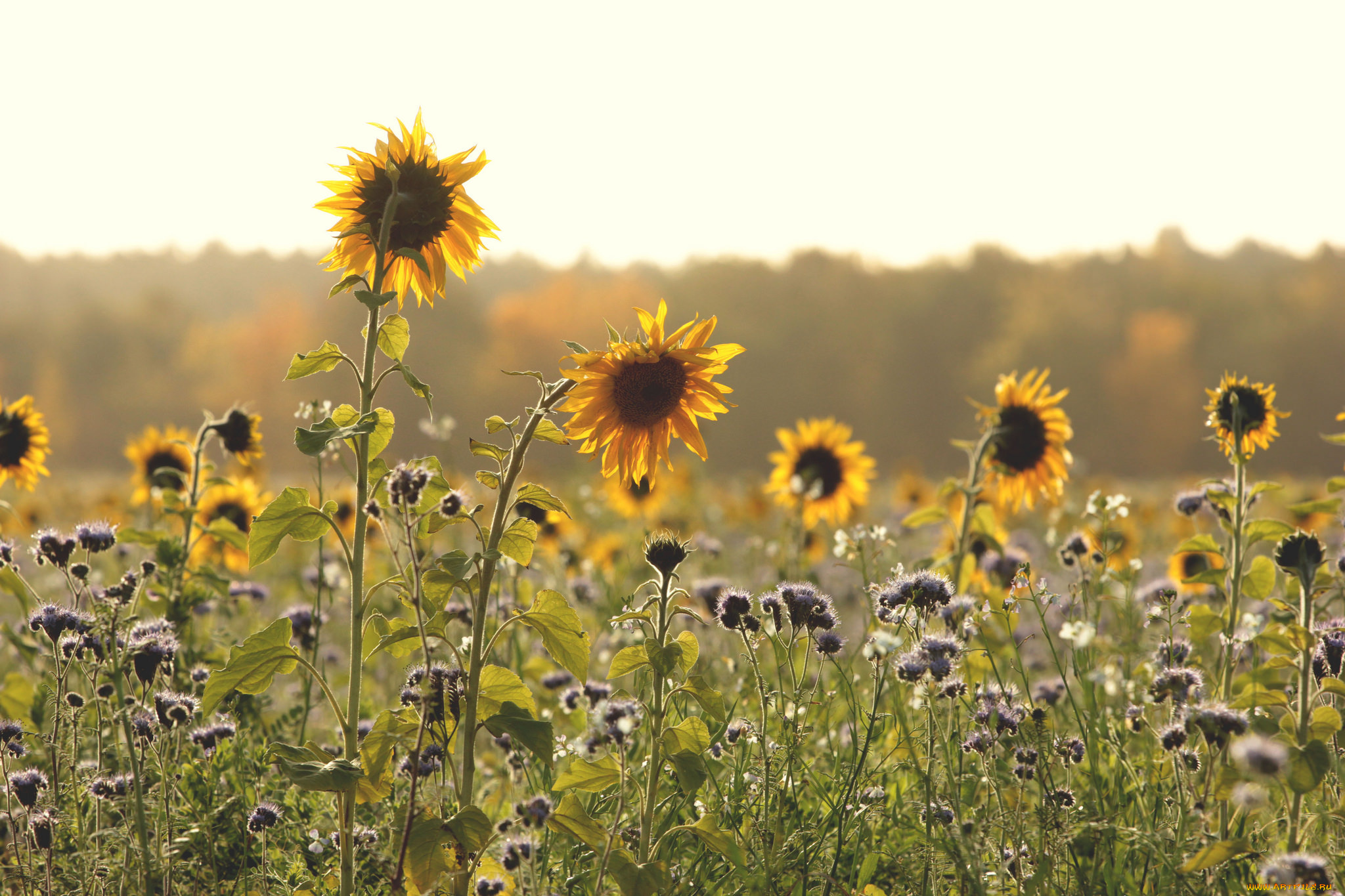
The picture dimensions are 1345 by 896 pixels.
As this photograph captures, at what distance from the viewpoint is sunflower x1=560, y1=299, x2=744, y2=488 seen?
7.97ft

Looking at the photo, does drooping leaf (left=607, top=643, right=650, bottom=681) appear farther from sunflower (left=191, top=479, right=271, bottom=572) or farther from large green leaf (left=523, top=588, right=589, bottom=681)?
sunflower (left=191, top=479, right=271, bottom=572)

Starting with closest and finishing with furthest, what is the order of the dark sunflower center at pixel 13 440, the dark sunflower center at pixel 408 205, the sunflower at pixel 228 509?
the dark sunflower center at pixel 408 205, the dark sunflower center at pixel 13 440, the sunflower at pixel 228 509

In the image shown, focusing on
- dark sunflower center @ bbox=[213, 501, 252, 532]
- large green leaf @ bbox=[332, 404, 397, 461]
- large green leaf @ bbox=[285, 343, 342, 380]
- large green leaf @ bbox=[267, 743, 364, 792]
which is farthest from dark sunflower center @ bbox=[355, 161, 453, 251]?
dark sunflower center @ bbox=[213, 501, 252, 532]

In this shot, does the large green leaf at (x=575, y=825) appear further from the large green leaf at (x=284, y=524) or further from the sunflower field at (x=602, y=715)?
the large green leaf at (x=284, y=524)

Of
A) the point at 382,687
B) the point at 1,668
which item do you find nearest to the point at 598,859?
the point at 382,687

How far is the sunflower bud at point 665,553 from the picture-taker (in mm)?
2225

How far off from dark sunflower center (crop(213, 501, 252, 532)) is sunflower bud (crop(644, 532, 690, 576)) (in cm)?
308

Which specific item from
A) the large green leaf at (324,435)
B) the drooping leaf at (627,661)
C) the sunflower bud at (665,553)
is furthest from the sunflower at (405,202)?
the drooping leaf at (627,661)

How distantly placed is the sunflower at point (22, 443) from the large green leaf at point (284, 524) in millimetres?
2354

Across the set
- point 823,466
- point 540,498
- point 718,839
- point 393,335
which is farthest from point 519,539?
point 823,466

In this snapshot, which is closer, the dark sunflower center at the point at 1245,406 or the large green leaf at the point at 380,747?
the large green leaf at the point at 380,747

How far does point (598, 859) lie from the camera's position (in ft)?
8.18

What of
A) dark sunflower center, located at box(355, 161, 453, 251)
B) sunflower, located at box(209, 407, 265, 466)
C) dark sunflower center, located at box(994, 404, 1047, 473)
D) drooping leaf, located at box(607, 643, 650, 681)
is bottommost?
drooping leaf, located at box(607, 643, 650, 681)

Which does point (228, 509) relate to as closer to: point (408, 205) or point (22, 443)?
point (22, 443)
